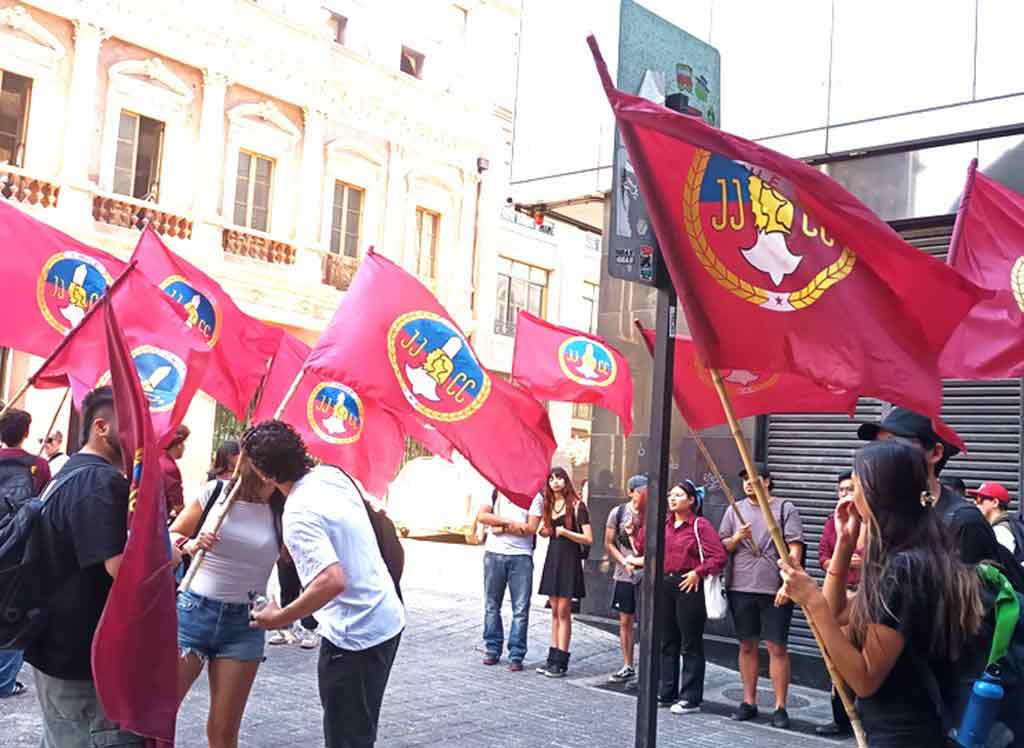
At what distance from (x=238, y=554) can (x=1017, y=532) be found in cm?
384

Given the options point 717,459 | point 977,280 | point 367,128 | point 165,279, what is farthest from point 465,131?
point 977,280

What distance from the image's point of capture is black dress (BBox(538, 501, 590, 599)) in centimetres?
1006

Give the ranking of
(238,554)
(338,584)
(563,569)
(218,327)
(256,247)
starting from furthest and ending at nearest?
1. (256,247)
2. (563,569)
3. (218,327)
4. (238,554)
5. (338,584)

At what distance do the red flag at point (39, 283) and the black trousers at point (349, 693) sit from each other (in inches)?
145

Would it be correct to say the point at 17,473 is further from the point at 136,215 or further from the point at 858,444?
the point at 136,215

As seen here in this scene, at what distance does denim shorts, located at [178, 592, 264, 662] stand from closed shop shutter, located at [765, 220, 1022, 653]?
603 centimetres

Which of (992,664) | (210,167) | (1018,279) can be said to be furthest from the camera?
(210,167)

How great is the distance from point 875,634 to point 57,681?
2.73 metres

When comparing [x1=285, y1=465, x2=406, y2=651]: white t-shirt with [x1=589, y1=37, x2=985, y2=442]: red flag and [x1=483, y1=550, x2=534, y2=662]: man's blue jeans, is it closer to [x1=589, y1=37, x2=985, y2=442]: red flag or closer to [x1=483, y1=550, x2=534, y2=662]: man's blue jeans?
[x1=589, y1=37, x2=985, y2=442]: red flag

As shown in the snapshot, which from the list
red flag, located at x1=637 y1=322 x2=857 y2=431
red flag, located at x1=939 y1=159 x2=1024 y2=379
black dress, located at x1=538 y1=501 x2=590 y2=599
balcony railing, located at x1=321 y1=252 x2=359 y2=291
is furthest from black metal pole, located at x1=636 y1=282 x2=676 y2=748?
balcony railing, located at x1=321 y1=252 x2=359 y2=291

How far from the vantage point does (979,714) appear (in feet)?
10.7

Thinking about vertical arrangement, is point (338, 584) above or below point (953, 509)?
below

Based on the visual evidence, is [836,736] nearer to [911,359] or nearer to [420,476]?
[911,359]

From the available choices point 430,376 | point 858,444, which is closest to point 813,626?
point 430,376
